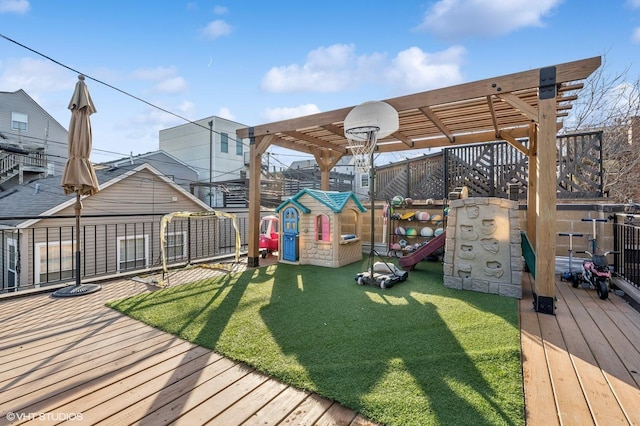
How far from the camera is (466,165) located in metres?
7.46

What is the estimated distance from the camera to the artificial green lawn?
66.6 inches

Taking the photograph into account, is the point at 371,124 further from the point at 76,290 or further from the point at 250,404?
the point at 76,290

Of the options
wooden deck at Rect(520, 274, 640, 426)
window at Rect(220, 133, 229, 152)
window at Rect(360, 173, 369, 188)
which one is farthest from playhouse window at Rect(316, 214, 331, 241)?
window at Rect(220, 133, 229, 152)

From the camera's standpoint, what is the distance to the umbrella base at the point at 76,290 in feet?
12.4

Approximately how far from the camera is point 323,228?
5.86 metres

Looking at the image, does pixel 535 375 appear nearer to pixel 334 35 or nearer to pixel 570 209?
pixel 570 209

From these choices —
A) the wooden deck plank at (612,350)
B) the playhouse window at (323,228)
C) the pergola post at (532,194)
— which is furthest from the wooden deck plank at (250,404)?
the pergola post at (532,194)

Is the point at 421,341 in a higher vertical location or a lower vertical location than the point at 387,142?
lower

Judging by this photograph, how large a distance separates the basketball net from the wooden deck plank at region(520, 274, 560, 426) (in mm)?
2686

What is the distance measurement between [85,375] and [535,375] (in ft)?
10.1

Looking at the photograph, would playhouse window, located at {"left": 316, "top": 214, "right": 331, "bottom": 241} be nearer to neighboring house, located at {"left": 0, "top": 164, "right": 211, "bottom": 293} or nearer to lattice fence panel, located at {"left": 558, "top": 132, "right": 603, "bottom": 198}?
neighboring house, located at {"left": 0, "top": 164, "right": 211, "bottom": 293}

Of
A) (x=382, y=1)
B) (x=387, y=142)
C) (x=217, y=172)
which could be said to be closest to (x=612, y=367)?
(x=387, y=142)

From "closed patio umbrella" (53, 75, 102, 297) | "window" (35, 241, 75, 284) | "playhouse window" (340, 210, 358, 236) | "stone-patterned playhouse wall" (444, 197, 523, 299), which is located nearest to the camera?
"closed patio umbrella" (53, 75, 102, 297)

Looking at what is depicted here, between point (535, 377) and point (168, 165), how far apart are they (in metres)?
18.7
